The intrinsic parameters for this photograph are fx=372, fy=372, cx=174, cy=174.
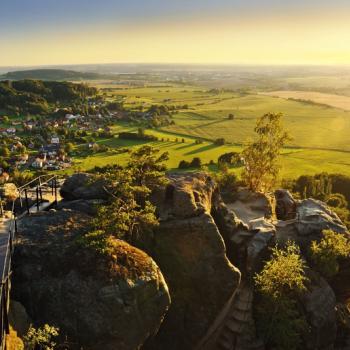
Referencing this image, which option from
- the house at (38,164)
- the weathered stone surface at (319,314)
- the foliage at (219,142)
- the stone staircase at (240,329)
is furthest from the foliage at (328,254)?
the foliage at (219,142)

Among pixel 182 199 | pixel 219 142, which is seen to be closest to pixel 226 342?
pixel 182 199

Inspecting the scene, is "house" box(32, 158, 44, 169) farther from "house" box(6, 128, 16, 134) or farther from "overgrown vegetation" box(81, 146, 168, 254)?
"overgrown vegetation" box(81, 146, 168, 254)

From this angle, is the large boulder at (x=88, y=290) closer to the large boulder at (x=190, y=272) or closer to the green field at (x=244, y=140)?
the large boulder at (x=190, y=272)

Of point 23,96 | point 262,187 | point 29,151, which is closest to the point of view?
point 262,187

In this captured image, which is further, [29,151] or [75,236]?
[29,151]

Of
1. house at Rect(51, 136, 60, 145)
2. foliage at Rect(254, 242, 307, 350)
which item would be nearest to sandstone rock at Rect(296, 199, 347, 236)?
foliage at Rect(254, 242, 307, 350)

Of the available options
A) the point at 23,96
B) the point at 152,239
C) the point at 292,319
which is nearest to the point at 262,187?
the point at 292,319

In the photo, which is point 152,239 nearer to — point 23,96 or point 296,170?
point 296,170
